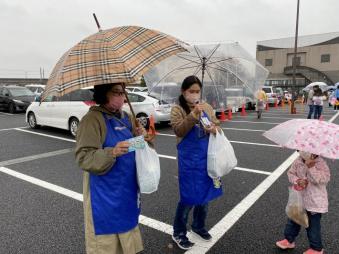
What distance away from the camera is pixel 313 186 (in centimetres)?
259

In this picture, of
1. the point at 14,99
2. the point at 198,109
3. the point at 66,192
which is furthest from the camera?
the point at 14,99

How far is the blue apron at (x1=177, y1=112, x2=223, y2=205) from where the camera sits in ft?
8.91

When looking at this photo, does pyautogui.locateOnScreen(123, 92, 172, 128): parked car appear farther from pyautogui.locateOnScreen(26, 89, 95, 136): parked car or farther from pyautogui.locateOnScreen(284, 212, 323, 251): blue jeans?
pyautogui.locateOnScreen(284, 212, 323, 251): blue jeans

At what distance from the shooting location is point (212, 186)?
9.22 feet

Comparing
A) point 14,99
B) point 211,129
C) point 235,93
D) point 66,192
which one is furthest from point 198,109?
point 14,99

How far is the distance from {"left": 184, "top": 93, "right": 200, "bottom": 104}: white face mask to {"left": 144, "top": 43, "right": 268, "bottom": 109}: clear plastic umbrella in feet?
3.23

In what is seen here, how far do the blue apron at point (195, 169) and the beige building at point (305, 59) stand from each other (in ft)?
187

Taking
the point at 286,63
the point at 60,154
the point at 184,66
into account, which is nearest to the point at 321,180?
the point at 184,66

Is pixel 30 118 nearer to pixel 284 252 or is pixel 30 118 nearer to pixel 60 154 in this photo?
pixel 60 154

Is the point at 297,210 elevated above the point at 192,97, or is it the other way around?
the point at 192,97

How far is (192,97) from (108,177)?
1.15m

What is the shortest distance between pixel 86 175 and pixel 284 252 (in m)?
2.06

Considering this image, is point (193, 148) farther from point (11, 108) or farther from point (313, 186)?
point (11, 108)

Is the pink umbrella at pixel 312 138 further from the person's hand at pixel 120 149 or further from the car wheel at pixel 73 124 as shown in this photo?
the car wheel at pixel 73 124
